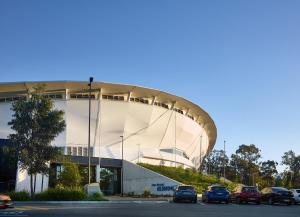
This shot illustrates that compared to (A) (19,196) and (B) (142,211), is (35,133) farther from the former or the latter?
(B) (142,211)

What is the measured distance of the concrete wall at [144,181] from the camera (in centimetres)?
5572

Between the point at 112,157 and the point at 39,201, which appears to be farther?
the point at 112,157

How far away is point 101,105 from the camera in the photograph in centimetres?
6750

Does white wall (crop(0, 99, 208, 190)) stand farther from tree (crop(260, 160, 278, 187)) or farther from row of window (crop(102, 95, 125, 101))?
tree (crop(260, 160, 278, 187))

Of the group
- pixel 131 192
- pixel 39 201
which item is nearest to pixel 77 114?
pixel 131 192

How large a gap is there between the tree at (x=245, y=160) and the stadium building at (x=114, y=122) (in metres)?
48.2

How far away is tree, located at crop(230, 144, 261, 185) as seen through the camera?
409ft

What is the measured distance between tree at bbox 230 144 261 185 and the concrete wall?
68896 millimetres

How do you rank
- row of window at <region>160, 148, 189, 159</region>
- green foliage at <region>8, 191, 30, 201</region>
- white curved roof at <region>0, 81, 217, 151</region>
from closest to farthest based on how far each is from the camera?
green foliage at <region>8, 191, 30, 201</region>, white curved roof at <region>0, 81, 217, 151</region>, row of window at <region>160, 148, 189, 159</region>

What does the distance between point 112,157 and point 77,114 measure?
7.72 metres

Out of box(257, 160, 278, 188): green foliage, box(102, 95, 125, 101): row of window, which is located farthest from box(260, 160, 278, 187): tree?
box(102, 95, 125, 101): row of window

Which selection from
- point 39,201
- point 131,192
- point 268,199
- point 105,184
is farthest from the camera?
point 105,184

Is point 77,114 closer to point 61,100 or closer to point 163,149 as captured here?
point 61,100

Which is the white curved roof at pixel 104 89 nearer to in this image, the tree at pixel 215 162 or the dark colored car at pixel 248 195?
the dark colored car at pixel 248 195
